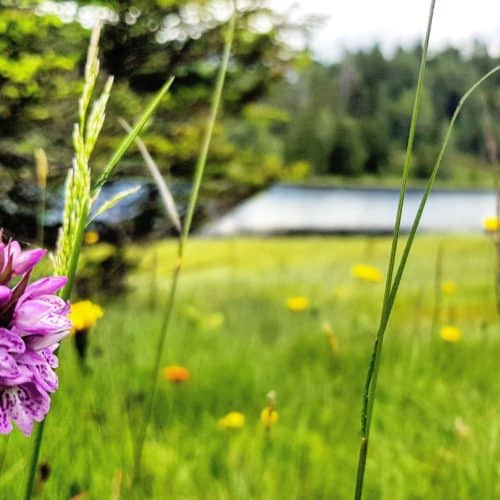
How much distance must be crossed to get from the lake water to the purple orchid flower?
1039 inches

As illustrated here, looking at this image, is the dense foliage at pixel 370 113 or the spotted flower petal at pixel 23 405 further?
the dense foliage at pixel 370 113

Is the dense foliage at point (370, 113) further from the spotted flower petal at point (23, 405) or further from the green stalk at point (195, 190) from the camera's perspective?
the spotted flower petal at point (23, 405)

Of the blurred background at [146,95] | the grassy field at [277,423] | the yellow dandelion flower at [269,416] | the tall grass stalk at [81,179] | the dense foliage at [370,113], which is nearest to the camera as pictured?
the tall grass stalk at [81,179]

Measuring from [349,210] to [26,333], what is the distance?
34659 millimetres

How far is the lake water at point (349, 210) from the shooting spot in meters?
29.7

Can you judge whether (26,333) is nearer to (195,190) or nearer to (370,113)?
(195,190)

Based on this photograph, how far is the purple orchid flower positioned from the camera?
0.38 meters

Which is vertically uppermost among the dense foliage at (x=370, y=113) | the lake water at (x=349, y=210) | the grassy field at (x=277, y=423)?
the dense foliage at (x=370, y=113)

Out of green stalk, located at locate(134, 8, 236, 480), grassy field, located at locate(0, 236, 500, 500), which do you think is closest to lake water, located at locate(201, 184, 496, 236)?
grassy field, located at locate(0, 236, 500, 500)

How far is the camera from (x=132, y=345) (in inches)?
83.5

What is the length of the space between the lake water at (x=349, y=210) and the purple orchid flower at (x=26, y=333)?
26.4 m

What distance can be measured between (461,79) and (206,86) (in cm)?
2863

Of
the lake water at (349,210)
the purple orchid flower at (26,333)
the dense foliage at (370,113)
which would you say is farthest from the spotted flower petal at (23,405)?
the dense foliage at (370,113)

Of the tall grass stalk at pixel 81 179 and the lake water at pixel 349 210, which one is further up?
the lake water at pixel 349 210
